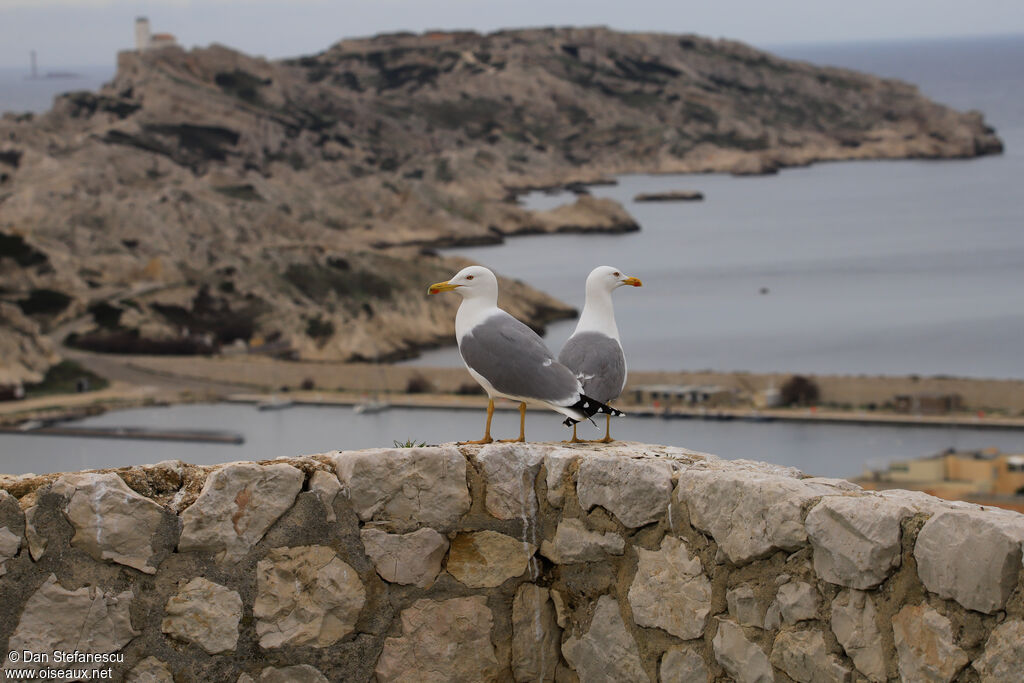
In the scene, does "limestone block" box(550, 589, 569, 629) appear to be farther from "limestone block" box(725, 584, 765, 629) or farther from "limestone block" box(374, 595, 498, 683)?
"limestone block" box(725, 584, 765, 629)

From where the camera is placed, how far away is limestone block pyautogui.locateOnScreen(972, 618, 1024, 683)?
3.61 m

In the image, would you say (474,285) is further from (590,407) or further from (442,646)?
(442,646)

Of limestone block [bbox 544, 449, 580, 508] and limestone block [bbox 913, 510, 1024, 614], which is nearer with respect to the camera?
limestone block [bbox 913, 510, 1024, 614]

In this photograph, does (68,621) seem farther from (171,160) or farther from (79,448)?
(171,160)

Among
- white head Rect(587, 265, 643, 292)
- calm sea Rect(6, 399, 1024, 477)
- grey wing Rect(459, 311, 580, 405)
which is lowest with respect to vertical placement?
calm sea Rect(6, 399, 1024, 477)

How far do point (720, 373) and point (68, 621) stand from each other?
63.5 meters

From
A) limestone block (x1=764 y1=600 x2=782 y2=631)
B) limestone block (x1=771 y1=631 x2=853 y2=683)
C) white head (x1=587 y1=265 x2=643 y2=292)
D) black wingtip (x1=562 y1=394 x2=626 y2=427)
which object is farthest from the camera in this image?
white head (x1=587 y1=265 x2=643 y2=292)

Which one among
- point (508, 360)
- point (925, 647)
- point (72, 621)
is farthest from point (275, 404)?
point (925, 647)

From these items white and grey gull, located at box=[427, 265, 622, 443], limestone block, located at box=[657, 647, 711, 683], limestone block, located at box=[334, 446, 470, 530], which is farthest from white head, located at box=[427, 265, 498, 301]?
limestone block, located at box=[657, 647, 711, 683]

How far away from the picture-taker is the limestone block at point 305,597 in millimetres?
4445

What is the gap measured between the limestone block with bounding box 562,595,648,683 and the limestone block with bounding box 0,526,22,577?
5.37 feet

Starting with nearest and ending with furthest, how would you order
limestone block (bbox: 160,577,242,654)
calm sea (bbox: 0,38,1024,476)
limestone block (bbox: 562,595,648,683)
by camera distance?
limestone block (bbox: 160,577,242,654) < limestone block (bbox: 562,595,648,683) < calm sea (bbox: 0,38,1024,476)

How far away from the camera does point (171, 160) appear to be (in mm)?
118188

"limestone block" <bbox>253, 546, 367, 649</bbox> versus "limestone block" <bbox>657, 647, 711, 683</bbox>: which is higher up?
"limestone block" <bbox>253, 546, 367, 649</bbox>
